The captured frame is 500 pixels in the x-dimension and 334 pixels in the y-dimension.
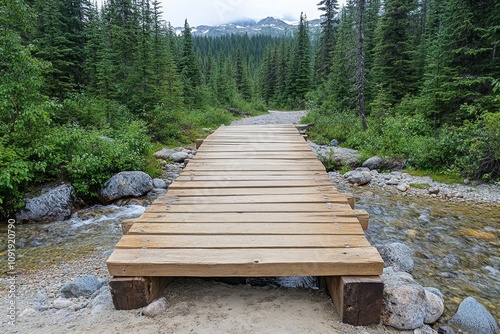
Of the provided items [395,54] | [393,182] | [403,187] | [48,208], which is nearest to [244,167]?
[48,208]

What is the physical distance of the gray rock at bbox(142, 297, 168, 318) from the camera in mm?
2410

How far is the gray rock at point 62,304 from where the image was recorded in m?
2.90

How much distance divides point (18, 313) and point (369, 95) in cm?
2055

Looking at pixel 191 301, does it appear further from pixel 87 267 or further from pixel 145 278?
A: pixel 87 267

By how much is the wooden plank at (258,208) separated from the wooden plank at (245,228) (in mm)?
340

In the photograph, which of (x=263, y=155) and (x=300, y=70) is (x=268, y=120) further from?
(x=300, y=70)

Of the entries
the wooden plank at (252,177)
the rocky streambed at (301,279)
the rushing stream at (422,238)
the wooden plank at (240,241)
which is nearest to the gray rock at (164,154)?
the rocky streambed at (301,279)

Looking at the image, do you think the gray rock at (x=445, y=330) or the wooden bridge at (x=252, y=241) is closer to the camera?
the wooden bridge at (x=252, y=241)

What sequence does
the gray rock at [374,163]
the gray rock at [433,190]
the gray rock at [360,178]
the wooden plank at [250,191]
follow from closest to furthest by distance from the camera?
1. the wooden plank at [250,191]
2. the gray rock at [433,190]
3. the gray rock at [360,178]
4. the gray rock at [374,163]

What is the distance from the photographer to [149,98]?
12680mm

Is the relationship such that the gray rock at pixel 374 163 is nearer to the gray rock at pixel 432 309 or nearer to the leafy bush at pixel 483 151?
the leafy bush at pixel 483 151

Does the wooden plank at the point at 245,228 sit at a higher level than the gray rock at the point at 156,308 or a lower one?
higher

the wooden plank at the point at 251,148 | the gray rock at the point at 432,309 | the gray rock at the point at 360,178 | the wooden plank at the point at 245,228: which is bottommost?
the gray rock at the point at 360,178

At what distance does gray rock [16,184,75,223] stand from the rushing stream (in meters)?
0.20
